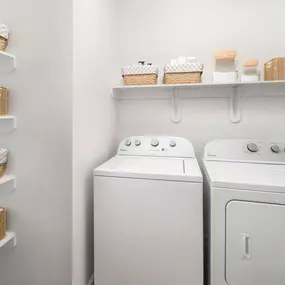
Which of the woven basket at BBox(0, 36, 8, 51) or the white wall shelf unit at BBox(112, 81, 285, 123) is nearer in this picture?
the woven basket at BBox(0, 36, 8, 51)

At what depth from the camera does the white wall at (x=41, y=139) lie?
47.3 inches

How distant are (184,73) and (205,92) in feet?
1.11

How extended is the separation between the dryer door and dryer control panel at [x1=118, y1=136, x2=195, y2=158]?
2.39 ft

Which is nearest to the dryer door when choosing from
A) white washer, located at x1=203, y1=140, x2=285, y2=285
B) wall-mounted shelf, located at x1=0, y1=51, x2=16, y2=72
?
white washer, located at x1=203, y1=140, x2=285, y2=285

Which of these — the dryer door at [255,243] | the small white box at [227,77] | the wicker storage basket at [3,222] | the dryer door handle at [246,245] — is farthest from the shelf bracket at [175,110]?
the wicker storage basket at [3,222]

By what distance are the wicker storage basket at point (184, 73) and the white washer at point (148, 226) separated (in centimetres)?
80

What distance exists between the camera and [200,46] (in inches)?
77.0

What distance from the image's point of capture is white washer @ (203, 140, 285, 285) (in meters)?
1.08

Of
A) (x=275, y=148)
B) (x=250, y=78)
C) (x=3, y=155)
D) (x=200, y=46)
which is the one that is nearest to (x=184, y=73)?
(x=200, y=46)

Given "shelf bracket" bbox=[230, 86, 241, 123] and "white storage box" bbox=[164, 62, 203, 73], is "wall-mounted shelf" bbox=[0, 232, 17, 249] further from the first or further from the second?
"shelf bracket" bbox=[230, 86, 241, 123]

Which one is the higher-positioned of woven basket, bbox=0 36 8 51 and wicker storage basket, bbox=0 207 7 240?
woven basket, bbox=0 36 8 51

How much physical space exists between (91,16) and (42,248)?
62.7 inches

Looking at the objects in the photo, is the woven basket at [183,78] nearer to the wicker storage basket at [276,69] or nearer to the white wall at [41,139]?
the wicker storage basket at [276,69]

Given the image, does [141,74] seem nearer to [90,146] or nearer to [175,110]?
[175,110]
